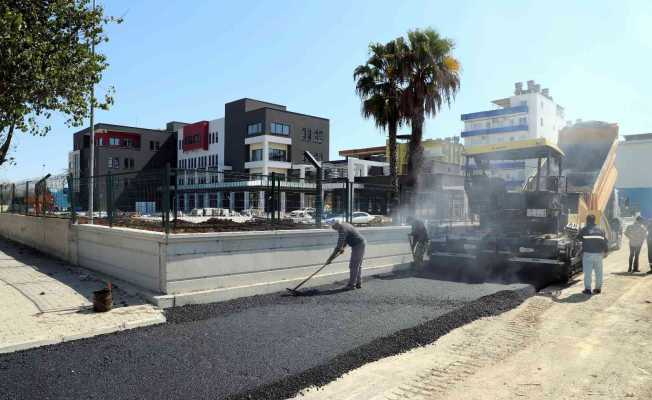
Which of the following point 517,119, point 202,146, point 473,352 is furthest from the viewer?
point 517,119

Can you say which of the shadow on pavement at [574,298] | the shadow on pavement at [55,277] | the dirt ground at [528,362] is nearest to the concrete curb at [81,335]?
the shadow on pavement at [55,277]

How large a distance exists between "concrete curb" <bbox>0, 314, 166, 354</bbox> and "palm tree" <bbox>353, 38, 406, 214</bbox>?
1159cm

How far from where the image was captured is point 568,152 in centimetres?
1490

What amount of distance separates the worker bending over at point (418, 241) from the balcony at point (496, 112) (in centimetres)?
5772

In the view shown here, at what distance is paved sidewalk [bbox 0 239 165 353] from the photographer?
5.27m

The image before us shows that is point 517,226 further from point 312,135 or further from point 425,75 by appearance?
point 312,135

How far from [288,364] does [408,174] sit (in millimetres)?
11496

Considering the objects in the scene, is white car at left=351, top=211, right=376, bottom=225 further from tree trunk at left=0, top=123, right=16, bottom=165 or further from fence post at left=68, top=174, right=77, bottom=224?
tree trunk at left=0, top=123, right=16, bottom=165

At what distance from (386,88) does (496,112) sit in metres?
52.5

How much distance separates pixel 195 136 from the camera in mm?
59312

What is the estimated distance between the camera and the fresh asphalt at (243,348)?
13.2 ft

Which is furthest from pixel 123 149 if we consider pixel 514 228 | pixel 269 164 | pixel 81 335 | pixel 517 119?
pixel 81 335

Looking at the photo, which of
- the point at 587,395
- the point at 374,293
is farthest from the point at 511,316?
the point at 587,395

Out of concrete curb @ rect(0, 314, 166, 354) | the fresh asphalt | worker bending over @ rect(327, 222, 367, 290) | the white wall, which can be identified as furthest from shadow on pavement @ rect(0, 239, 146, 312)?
the white wall
